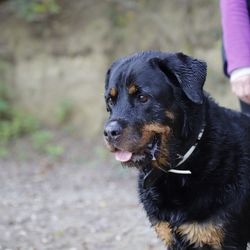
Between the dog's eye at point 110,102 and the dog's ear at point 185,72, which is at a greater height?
the dog's ear at point 185,72

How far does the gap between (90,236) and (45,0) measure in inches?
269

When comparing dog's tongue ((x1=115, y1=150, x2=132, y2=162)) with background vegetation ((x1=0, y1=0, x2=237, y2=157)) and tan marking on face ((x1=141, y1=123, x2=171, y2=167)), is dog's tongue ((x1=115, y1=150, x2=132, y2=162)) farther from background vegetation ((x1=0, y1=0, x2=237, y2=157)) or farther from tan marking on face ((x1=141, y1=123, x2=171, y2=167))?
background vegetation ((x1=0, y1=0, x2=237, y2=157))

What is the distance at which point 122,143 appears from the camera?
367cm

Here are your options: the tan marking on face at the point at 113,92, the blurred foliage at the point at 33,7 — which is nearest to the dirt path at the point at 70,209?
the tan marking on face at the point at 113,92

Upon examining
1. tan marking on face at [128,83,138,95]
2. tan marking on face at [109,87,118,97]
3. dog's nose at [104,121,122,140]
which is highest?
tan marking on face at [128,83,138,95]

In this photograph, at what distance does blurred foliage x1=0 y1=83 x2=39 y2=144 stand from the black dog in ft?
Answer: 28.6

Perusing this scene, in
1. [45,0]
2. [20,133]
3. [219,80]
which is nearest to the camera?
[219,80]

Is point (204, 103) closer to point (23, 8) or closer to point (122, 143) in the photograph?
point (122, 143)

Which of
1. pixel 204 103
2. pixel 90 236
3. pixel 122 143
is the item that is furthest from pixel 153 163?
pixel 90 236

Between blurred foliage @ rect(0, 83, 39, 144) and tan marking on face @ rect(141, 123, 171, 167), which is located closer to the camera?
tan marking on face @ rect(141, 123, 171, 167)

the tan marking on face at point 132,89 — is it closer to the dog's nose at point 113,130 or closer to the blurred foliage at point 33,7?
the dog's nose at point 113,130

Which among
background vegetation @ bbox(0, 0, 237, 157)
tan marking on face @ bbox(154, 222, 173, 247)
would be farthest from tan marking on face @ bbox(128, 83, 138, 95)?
background vegetation @ bbox(0, 0, 237, 157)

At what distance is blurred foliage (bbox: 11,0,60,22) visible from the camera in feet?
38.6

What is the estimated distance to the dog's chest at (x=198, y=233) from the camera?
368 centimetres
